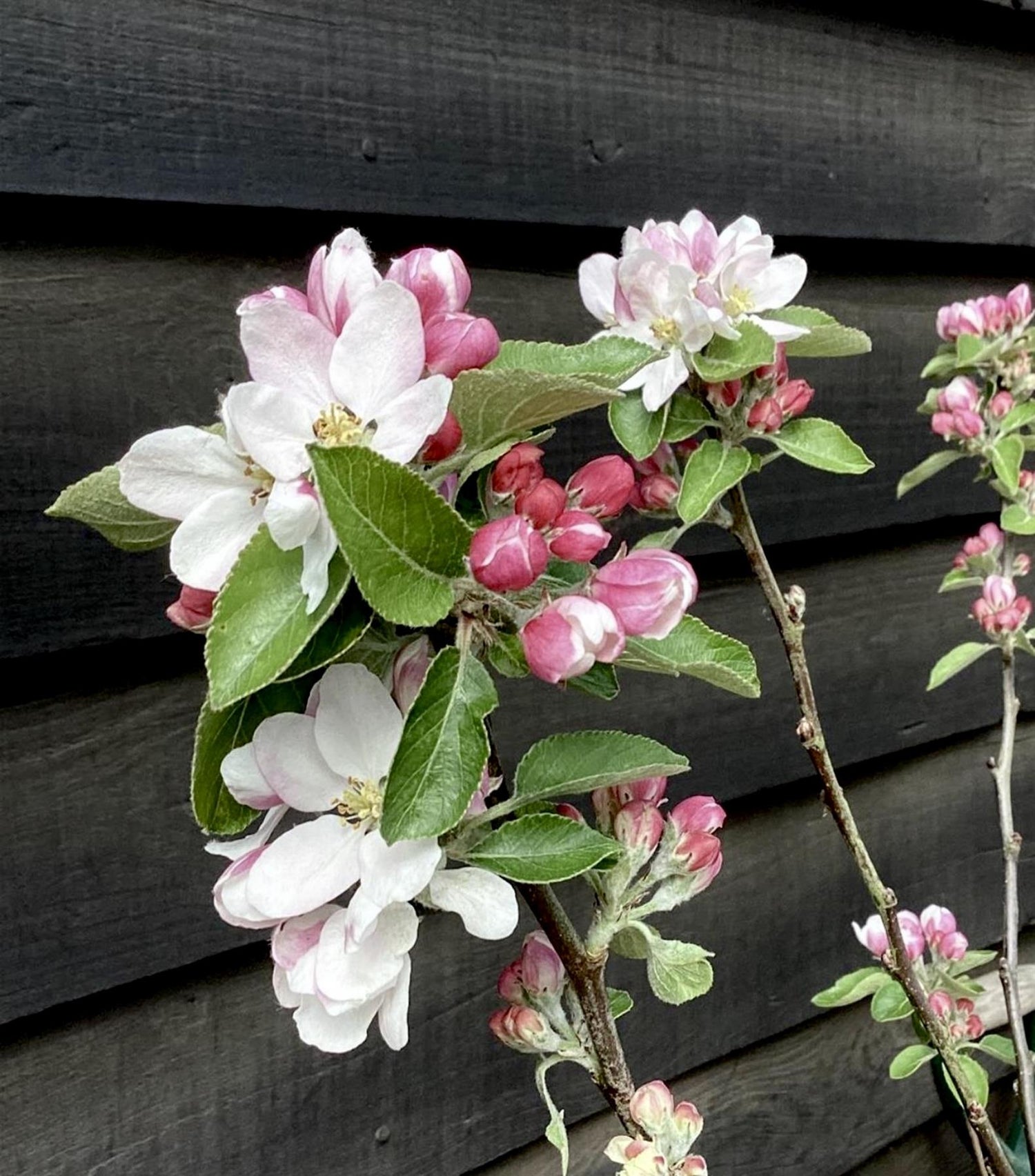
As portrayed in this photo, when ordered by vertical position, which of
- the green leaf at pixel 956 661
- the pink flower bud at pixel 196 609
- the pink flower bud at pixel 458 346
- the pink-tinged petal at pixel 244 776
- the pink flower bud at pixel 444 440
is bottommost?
the green leaf at pixel 956 661

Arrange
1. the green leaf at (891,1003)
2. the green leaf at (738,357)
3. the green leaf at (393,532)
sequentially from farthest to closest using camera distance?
the green leaf at (891,1003) < the green leaf at (738,357) < the green leaf at (393,532)

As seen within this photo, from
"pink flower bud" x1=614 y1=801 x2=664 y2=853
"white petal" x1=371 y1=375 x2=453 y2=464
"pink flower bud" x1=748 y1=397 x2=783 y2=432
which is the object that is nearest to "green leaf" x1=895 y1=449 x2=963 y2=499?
"pink flower bud" x1=748 y1=397 x2=783 y2=432

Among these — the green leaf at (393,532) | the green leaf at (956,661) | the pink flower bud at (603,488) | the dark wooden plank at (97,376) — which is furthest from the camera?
the green leaf at (956,661)

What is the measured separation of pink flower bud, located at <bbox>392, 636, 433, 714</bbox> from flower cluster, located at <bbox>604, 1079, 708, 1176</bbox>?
186mm

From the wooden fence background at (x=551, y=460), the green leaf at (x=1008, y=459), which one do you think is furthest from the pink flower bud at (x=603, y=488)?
the green leaf at (x=1008, y=459)

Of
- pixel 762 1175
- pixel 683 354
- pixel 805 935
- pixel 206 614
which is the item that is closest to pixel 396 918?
pixel 206 614

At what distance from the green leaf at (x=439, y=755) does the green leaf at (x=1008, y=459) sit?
57 centimetres

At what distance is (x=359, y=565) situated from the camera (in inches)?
10.3

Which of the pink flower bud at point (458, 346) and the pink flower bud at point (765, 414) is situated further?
the pink flower bud at point (765, 414)

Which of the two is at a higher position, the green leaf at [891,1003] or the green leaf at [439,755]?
the green leaf at [439,755]

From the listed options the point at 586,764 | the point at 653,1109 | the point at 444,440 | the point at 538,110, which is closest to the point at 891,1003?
the point at 653,1109

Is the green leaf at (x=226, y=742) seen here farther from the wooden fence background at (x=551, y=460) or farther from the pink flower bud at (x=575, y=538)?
the wooden fence background at (x=551, y=460)

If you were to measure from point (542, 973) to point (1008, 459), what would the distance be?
537 millimetres

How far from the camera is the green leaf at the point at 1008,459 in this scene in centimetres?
73
